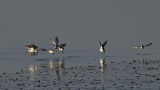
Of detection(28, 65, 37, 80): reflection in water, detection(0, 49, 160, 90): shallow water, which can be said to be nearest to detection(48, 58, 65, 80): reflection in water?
detection(0, 49, 160, 90): shallow water

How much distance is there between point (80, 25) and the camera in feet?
340

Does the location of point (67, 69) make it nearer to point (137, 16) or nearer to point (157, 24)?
point (157, 24)

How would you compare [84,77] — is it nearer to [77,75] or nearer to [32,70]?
[77,75]

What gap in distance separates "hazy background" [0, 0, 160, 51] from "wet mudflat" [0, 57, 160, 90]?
22.6 meters

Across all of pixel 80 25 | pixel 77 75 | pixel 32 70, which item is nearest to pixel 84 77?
pixel 77 75

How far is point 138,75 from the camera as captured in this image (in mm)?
31781

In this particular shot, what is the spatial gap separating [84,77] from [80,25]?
72456 millimetres

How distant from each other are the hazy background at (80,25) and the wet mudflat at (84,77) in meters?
22.6

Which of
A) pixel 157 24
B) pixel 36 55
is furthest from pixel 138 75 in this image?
pixel 157 24

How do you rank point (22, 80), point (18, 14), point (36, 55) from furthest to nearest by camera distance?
point (18, 14) → point (36, 55) → point (22, 80)

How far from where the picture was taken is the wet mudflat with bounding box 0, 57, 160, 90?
27522 mm

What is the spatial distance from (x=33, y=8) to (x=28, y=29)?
152ft

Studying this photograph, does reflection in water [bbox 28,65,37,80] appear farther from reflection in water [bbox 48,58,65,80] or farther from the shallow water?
reflection in water [bbox 48,58,65,80]

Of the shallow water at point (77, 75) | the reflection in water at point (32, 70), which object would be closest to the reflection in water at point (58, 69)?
the shallow water at point (77, 75)
